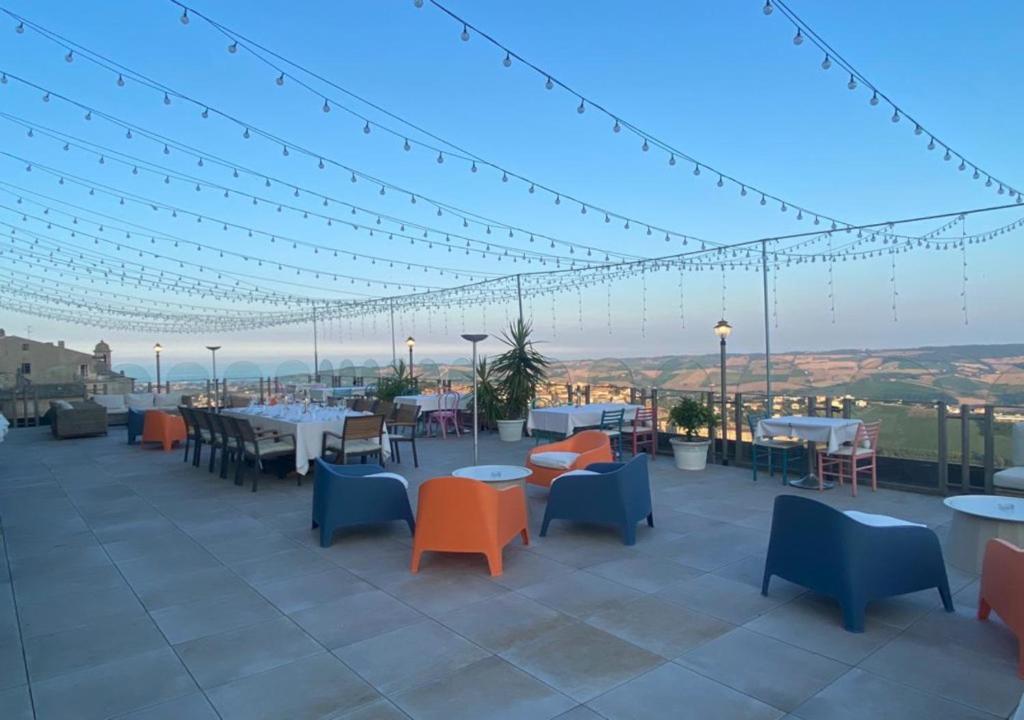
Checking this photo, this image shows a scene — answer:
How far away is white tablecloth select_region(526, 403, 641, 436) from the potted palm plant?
5.12 feet

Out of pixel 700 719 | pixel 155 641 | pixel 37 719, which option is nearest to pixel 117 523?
pixel 155 641

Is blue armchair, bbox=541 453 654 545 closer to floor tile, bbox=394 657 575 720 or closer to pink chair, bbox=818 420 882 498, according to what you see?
floor tile, bbox=394 657 575 720

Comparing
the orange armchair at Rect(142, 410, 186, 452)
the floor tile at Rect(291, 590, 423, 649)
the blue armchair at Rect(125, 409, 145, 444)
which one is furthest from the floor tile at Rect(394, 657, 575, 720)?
the blue armchair at Rect(125, 409, 145, 444)

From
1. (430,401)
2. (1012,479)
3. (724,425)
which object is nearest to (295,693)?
(1012,479)

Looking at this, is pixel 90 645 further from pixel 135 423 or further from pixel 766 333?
pixel 135 423

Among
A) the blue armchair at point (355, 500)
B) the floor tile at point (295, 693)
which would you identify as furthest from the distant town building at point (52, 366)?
the floor tile at point (295, 693)

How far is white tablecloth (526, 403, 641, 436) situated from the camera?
828 centimetres

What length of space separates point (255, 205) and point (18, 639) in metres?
6.15

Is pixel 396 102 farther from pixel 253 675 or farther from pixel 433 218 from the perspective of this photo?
pixel 253 675

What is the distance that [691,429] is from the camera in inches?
302

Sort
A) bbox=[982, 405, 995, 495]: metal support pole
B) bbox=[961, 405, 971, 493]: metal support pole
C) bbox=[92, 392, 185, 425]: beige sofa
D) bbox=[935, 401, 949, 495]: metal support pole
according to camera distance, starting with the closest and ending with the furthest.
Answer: bbox=[982, 405, 995, 495]: metal support pole
bbox=[961, 405, 971, 493]: metal support pole
bbox=[935, 401, 949, 495]: metal support pole
bbox=[92, 392, 185, 425]: beige sofa

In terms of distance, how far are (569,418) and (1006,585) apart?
566cm

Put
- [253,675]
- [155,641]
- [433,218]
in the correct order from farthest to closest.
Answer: [433,218] < [155,641] < [253,675]

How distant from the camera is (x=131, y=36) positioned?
5.30m
